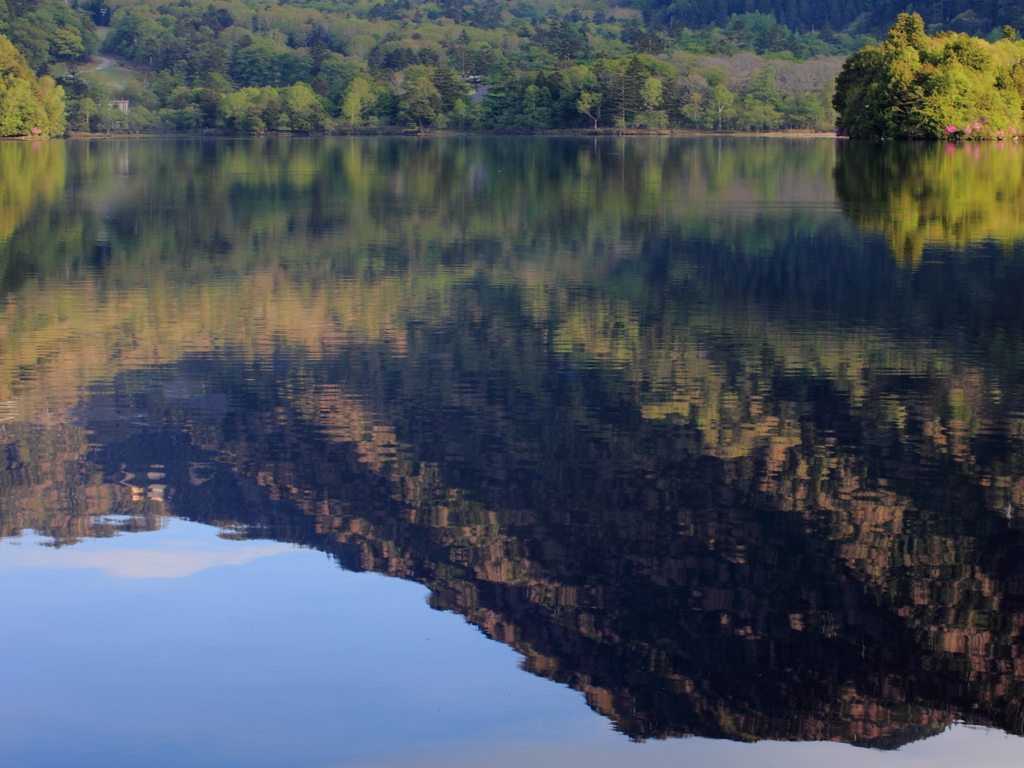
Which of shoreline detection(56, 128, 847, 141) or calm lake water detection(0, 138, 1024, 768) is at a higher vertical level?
shoreline detection(56, 128, 847, 141)

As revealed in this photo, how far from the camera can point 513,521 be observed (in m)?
6.81

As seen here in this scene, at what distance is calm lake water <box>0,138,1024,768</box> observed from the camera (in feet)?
16.0

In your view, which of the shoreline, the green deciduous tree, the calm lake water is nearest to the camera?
the calm lake water

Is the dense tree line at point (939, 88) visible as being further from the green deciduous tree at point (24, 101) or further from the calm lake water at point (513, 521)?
the green deciduous tree at point (24, 101)

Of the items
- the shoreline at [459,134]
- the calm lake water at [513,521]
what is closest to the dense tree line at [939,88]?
the shoreline at [459,134]

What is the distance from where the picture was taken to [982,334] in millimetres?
11805

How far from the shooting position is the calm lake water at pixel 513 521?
4871 mm

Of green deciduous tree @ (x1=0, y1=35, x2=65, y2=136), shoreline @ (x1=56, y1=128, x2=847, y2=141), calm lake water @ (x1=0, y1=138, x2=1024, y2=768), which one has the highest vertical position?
green deciduous tree @ (x1=0, y1=35, x2=65, y2=136)

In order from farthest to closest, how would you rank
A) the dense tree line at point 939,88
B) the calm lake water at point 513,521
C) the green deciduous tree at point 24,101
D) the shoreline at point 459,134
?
the shoreline at point 459,134 < the green deciduous tree at point 24,101 < the dense tree line at point 939,88 < the calm lake water at point 513,521

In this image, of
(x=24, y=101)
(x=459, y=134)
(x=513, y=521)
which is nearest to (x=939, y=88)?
(x=513, y=521)

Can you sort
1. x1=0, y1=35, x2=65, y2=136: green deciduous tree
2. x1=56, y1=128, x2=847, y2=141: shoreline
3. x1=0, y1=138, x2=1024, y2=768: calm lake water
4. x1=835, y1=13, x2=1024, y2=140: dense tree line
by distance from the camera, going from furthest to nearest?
x1=56, y1=128, x2=847, y2=141: shoreline < x1=0, y1=35, x2=65, y2=136: green deciduous tree < x1=835, y1=13, x2=1024, y2=140: dense tree line < x1=0, y1=138, x2=1024, y2=768: calm lake water

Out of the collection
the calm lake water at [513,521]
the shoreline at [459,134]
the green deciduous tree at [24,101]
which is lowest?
the calm lake water at [513,521]

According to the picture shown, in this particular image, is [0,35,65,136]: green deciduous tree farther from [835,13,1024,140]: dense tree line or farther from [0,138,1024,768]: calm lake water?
[0,138,1024,768]: calm lake water

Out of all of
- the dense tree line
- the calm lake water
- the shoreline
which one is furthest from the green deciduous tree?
the calm lake water
